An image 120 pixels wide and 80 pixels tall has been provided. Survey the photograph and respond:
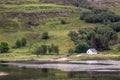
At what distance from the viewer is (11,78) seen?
113m

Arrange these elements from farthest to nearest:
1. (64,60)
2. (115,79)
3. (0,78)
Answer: (64,60)
(0,78)
(115,79)

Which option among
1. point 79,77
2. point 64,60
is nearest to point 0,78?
point 79,77

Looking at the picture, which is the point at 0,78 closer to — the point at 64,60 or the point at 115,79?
the point at 115,79

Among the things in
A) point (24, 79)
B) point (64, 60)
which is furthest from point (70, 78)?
point (64, 60)

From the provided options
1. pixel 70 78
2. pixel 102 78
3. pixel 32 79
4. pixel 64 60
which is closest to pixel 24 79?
pixel 32 79

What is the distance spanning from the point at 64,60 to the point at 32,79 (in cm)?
8844

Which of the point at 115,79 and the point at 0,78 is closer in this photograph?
the point at 115,79

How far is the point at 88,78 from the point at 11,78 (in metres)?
19.3

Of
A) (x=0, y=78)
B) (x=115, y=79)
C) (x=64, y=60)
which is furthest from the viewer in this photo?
(x=64, y=60)

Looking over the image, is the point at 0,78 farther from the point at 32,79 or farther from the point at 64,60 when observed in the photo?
the point at 64,60

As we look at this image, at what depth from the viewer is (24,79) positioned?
11062 cm

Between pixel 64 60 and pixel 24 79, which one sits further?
pixel 64 60

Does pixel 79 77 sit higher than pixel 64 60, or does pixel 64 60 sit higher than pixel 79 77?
pixel 79 77

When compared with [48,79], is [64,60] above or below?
below
